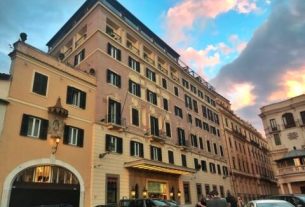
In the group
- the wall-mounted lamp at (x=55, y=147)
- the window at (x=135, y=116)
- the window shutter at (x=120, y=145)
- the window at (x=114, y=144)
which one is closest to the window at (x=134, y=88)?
the window at (x=135, y=116)

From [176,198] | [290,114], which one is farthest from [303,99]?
[176,198]

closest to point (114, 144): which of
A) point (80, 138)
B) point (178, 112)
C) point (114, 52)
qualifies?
point (80, 138)

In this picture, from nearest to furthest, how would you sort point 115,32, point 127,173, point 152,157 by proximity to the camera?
point 127,173
point 152,157
point 115,32

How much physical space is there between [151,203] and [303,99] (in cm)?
4172

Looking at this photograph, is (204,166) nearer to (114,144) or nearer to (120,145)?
(120,145)

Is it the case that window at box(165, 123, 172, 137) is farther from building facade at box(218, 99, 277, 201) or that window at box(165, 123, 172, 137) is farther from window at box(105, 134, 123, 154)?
building facade at box(218, 99, 277, 201)

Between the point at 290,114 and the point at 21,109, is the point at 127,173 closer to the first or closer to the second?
the point at 21,109

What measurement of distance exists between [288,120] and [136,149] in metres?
34.6

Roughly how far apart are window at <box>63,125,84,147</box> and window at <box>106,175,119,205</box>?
395 centimetres

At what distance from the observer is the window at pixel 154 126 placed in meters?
29.0

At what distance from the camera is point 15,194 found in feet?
52.2

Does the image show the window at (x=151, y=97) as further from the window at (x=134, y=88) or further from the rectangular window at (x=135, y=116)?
the rectangular window at (x=135, y=116)

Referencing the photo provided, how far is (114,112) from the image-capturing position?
2473cm

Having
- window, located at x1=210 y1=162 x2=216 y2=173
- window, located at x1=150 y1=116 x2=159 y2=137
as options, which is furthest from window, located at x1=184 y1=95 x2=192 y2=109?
window, located at x1=150 y1=116 x2=159 y2=137
